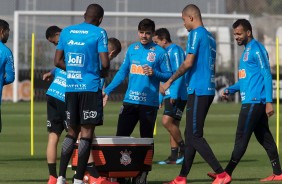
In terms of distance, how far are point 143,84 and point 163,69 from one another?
1.17 ft

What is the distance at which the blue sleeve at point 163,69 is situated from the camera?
12.5m

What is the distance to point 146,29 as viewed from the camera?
→ 12.7 metres

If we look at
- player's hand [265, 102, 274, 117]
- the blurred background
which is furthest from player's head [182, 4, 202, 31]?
the blurred background

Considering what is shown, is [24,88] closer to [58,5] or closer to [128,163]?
[58,5]

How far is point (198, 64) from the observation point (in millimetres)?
11602

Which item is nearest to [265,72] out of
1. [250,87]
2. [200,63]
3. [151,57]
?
[250,87]

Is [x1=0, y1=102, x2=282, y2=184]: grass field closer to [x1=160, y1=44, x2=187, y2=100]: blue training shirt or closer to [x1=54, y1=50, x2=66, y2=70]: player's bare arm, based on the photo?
[x1=160, y1=44, x2=187, y2=100]: blue training shirt

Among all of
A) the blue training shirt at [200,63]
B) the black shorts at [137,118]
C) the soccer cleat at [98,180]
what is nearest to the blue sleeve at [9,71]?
the soccer cleat at [98,180]

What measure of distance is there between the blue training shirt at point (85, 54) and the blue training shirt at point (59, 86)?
3.62 ft

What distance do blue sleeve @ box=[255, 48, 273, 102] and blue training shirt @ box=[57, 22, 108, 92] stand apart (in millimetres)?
2274

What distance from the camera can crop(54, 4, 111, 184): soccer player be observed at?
35.6 feet

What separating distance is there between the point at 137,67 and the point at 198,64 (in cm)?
139

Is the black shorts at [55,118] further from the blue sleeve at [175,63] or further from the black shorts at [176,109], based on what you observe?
the black shorts at [176,109]

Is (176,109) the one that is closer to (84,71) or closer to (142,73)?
(142,73)
